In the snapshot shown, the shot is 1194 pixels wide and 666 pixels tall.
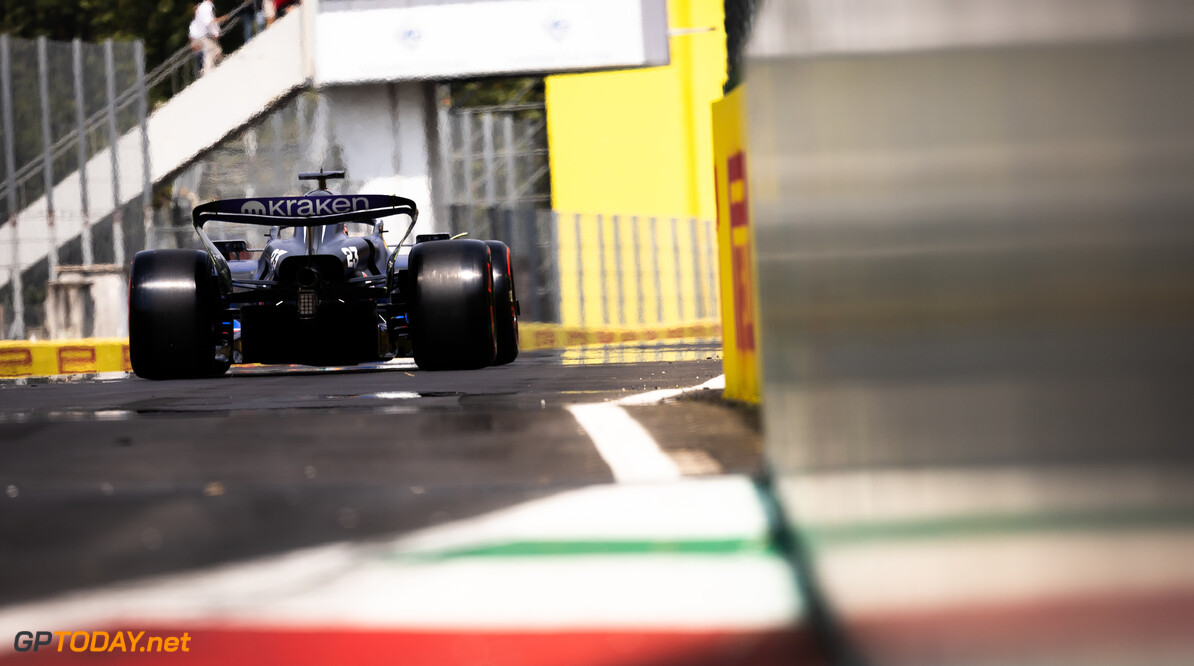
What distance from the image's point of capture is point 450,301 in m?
10.9

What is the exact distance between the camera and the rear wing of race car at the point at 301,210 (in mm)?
10711

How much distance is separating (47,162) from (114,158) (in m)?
0.91

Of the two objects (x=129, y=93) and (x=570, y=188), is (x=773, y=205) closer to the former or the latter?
(x=129, y=93)

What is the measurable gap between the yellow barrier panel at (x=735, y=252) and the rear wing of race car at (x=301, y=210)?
3.61 meters

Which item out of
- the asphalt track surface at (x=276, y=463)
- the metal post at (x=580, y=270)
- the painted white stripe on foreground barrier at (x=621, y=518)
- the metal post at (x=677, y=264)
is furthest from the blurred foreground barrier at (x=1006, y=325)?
the metal post at (x=677, y=264)

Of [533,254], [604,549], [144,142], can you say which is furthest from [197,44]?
[604,549]

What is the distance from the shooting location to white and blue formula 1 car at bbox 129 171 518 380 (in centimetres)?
1081

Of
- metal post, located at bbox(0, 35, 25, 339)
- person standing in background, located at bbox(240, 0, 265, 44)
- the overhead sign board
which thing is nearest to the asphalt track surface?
metal post, located at bbox(0, 35, 25, 339)

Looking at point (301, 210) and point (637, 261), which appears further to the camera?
point (637, 261)

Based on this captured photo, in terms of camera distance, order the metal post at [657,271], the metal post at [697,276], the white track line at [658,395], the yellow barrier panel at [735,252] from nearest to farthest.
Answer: the yellow barrier panel at [735,252] < the white track line at [658,395] < the metal post at [657,271] < the metal post at [697,276]

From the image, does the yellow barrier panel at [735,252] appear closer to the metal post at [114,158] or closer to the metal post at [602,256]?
the metal post at [114,158]

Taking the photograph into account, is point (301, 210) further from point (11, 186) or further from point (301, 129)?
point (301, 129)

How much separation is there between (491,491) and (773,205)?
4.79 feet

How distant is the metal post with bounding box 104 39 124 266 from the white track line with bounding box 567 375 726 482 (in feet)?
43.5
